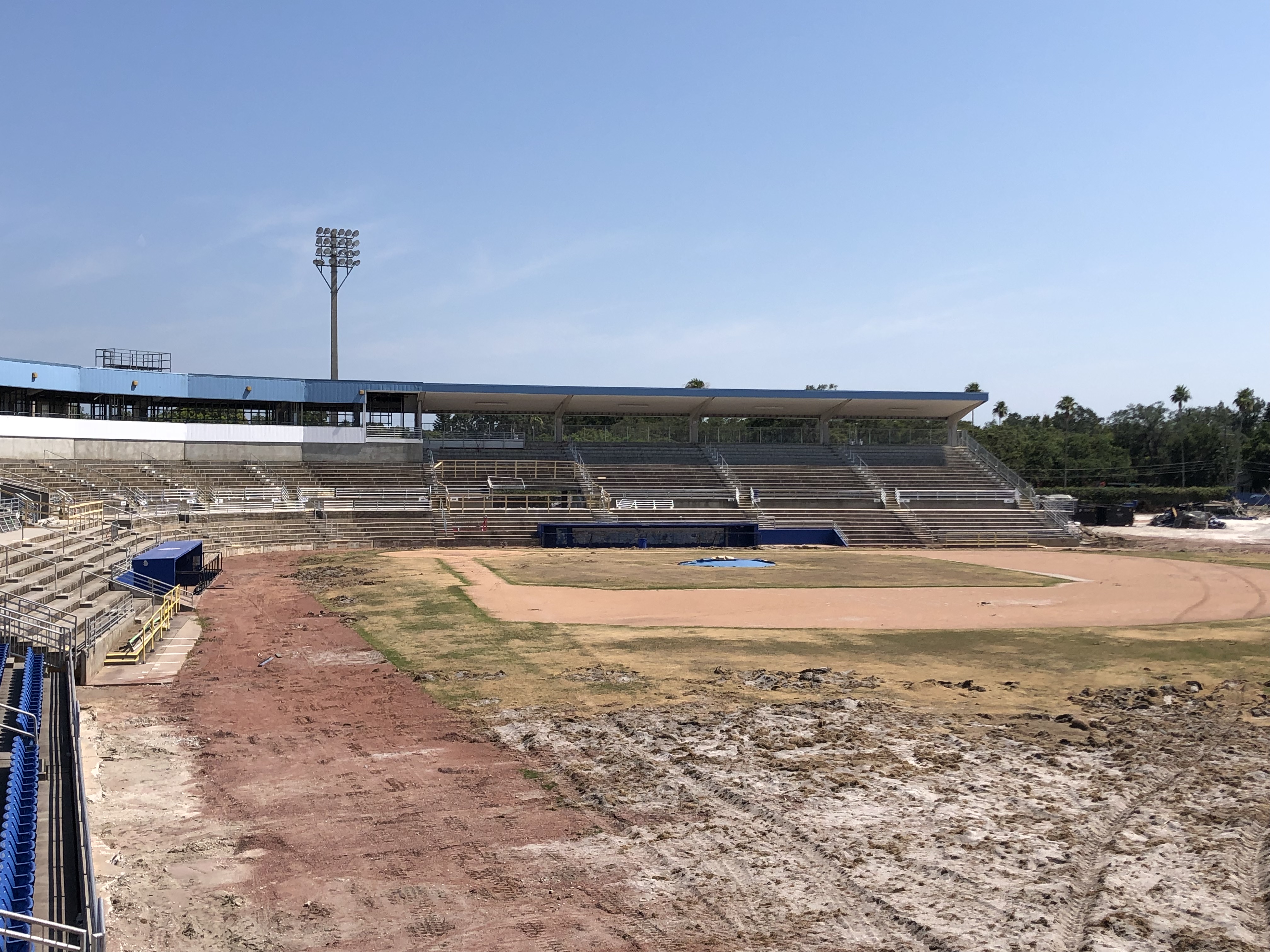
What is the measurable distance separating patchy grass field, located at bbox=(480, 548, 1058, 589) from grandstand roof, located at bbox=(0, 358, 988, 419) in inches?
650

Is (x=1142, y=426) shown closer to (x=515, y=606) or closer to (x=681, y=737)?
(x=515, y=606)

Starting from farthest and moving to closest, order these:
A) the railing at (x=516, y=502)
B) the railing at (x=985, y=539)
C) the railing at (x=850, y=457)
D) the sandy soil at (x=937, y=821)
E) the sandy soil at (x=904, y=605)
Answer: the railing at (x=850, y=457) < the railing at (x=516, y=502) < the railing at (x=985, y=539) < the sandy soil at (x=904, y=605) < the sandy soil at (x=937, y=821)

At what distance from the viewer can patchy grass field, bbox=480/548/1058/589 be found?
35.6 metres

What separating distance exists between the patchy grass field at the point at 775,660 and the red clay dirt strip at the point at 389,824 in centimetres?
235

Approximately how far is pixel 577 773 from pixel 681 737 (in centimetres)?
231

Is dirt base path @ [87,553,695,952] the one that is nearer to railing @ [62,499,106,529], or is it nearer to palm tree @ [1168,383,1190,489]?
railing @ [62,499,106,529]

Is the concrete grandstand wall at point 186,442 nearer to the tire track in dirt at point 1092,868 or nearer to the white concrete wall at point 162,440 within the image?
the white concrete wall at point 162,440

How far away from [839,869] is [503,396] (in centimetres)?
5477

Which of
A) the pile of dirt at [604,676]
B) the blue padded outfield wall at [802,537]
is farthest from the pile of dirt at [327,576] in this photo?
the blue padded outfield wall at [802,537]

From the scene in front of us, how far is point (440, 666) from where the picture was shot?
780 inches

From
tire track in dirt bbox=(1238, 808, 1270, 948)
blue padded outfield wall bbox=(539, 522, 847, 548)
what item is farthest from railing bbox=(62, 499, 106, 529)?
tire track in dirt bbox=(1238, 808, 1270, 948)

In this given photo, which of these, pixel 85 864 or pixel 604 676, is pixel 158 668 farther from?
pixel 85 864

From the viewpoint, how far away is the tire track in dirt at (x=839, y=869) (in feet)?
27.1

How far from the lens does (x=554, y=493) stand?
59812mm
